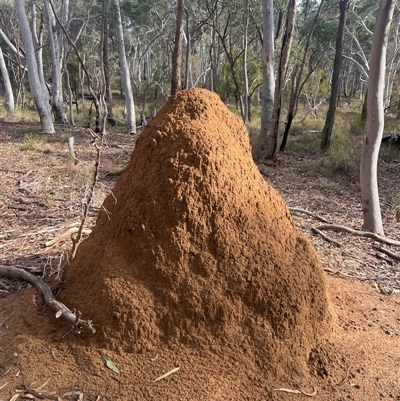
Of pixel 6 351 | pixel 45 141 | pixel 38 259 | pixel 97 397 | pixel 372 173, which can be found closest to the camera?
pixel 97 397

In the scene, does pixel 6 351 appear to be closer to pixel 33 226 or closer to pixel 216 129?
pixel 216 129

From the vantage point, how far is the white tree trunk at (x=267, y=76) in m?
9.30

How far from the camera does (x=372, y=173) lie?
4.98 m

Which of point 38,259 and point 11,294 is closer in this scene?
point 11,294

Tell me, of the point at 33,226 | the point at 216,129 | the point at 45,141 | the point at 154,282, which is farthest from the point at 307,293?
the point at 45,141

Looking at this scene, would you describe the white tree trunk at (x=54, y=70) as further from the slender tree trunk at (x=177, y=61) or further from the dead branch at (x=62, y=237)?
the dead branch at (x=62, y=237)

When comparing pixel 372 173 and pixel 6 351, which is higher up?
pixel 372 173

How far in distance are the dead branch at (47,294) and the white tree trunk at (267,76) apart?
7.37 meters

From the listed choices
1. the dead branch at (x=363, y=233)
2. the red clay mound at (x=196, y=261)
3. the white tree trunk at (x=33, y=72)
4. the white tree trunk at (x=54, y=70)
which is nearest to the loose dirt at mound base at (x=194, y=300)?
the red clay mound at (x=196, y=261)

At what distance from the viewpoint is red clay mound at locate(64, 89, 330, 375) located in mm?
2180

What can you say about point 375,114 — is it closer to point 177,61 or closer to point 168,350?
point 168,350

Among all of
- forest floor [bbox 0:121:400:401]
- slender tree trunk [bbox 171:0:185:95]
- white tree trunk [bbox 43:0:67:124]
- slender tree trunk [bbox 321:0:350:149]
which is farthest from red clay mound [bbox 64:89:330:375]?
white tree trunk [bbox 43:0:67:124]

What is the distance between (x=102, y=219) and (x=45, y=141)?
26.8 ft

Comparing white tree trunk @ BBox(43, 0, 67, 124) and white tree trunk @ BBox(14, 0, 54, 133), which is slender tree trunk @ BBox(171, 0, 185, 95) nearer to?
white tree trunk @ BBox(14, 0, 54, 133)
